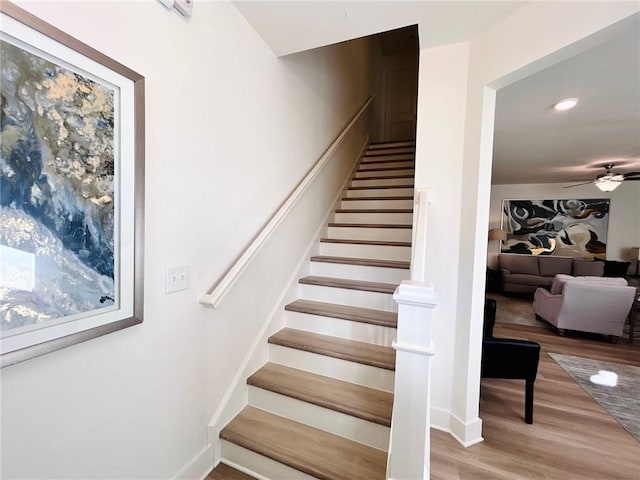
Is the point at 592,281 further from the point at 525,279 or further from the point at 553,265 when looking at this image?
the point at 553,265

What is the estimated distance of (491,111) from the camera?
1651 millimetres

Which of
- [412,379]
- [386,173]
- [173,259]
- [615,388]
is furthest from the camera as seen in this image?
[386,173]

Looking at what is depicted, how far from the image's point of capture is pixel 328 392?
5.41ft

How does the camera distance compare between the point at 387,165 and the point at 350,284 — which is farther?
the point at 387,165

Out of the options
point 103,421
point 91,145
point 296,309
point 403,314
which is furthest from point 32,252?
point 296,309

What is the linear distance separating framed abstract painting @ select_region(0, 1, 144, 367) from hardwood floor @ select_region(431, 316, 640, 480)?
1856mm

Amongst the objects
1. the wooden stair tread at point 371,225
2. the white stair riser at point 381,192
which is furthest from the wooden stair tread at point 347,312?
the white stair riser at point 381,192

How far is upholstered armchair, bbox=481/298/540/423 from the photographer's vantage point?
1995mm

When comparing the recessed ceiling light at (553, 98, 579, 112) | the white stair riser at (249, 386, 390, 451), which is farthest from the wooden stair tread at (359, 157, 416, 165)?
the white stair riser at (249, 386, 390, 451)

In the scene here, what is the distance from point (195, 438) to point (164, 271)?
87 cm

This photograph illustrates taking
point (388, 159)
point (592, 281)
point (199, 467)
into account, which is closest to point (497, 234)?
point (592, 281)

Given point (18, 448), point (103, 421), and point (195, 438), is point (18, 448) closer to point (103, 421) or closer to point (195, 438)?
point (103, 421)

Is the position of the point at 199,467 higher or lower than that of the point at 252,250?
lower

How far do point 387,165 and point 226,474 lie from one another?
3.46 metres
